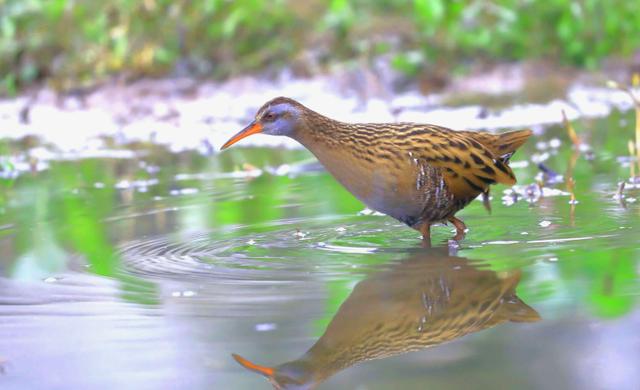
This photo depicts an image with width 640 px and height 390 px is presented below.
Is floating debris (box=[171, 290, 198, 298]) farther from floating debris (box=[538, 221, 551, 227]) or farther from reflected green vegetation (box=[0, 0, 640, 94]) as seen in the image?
reflected green vegetation (box=[0, 0, 640, 94])

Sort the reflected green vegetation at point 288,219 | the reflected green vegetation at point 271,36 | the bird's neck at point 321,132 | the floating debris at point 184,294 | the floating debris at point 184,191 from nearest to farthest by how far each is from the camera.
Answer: the floating debris at point 184,294
the reflected green vegetation at point 288,219
the bird's neck at point 321,132
the floating debris at point 184,191
the reflected green vegetation at point 271,36

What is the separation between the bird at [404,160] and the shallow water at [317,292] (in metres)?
0.18

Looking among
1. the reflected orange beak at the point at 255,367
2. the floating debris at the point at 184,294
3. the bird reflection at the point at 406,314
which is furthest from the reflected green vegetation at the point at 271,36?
the reflected orange beak at the point at 255,367

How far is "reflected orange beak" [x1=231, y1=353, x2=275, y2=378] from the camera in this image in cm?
335

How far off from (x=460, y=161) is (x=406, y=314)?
1.68m

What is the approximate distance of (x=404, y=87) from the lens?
13.7 meters

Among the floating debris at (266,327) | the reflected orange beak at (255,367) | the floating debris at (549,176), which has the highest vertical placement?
the floating debris at (549,176)

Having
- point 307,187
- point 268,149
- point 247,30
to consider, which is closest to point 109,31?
point 247,30

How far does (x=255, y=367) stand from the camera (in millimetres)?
3416

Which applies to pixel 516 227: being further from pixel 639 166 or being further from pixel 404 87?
pixel 404 87

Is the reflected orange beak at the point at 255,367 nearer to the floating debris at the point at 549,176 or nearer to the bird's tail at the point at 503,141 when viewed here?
the bird's tail at the point at 503,141

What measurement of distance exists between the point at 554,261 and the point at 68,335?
1929mm

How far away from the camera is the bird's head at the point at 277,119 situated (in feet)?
18.9

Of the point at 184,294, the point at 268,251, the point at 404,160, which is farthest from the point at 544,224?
the point at 184,294
